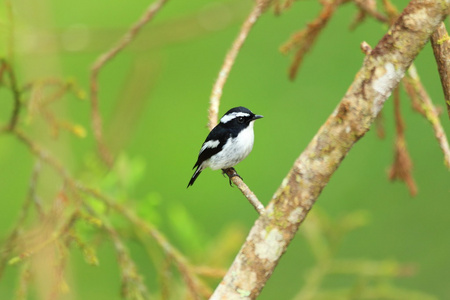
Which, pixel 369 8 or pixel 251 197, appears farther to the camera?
pixel 369 8

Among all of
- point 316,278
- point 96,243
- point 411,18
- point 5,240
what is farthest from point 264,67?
point 411,18

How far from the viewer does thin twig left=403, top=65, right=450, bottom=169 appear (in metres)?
2.36

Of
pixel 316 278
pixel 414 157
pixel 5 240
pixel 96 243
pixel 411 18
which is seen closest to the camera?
pixel 411 18

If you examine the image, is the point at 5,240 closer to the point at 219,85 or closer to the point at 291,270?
the point at 219,85

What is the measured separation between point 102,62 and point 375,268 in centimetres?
196

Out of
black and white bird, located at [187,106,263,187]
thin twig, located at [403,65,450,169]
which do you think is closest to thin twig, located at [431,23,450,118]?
thin twig, located at [403,65,450,169]

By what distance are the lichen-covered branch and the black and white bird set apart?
1289 mm

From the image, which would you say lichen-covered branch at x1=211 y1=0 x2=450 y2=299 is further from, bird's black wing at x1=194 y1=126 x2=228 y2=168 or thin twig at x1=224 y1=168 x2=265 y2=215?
bird's black wing at x1=194 y1=126 x2=228 y2=168

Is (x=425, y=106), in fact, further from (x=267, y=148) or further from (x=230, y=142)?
(x=267, y=148)

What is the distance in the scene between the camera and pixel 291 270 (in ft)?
26.9

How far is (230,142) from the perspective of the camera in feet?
10.9

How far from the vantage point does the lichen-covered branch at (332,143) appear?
1.82 m

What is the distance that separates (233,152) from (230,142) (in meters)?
0.07

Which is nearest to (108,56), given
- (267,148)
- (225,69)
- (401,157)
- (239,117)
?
(225,69)
